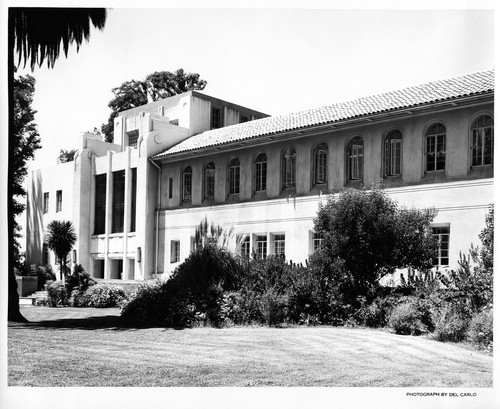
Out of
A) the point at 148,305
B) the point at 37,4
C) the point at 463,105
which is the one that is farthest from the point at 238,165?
the point at 37,4

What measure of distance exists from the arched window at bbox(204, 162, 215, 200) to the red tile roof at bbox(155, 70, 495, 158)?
934 mm

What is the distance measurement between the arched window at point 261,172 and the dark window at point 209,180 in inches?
89.5

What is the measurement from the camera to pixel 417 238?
18828mm

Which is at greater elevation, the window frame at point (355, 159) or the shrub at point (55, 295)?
the window frame at point (355, 159)

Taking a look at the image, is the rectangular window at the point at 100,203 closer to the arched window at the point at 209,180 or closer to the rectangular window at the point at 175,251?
the rectangular window at the point at 175,251

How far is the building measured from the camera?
66.4 feet

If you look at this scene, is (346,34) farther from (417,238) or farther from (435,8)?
(417,238)

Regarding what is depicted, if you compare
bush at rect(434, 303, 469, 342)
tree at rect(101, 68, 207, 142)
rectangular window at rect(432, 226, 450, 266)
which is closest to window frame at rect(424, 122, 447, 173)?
rectangular window at rect(432, 226, 450, 266)

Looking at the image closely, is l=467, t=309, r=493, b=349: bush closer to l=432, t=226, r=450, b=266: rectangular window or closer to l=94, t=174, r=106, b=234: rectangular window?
l=432, t=226, r=450, b=266: rectangular window

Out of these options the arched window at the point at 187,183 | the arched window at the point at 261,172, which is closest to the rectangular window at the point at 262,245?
the arched window at the point at 261,172

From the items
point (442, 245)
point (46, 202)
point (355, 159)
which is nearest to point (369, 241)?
point (442, 245)

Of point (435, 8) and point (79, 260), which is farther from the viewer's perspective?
point (79, 260)

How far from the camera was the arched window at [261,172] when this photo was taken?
26.1 meters
